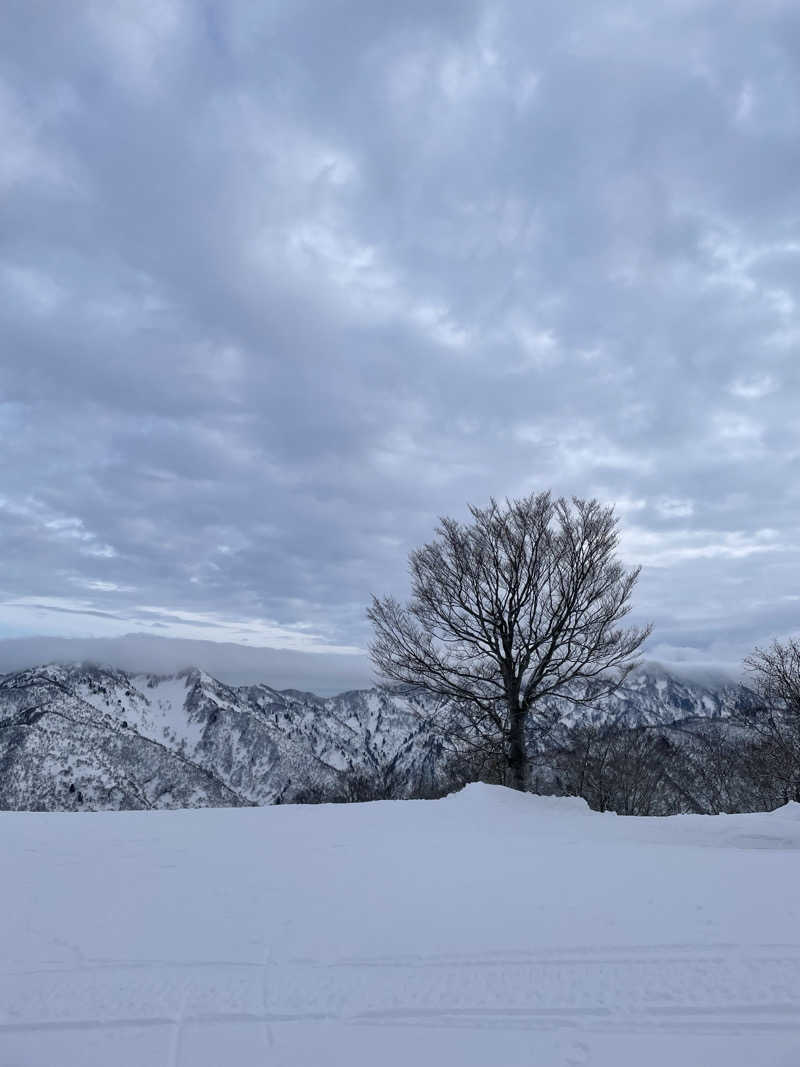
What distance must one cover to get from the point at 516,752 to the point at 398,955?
11360 millimetres

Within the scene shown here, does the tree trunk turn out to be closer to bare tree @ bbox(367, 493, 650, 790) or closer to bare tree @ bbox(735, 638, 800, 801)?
bare tree @ bbox(367, 493, 650, 790)

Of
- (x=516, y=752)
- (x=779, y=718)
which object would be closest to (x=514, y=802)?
(x=516, y=752)

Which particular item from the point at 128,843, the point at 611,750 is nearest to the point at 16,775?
the point at 611,750

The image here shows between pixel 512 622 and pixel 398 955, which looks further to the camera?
pixel 512 622

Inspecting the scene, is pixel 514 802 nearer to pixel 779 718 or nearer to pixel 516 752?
pixel 516 752

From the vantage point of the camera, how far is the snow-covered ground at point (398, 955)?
10.9 ft

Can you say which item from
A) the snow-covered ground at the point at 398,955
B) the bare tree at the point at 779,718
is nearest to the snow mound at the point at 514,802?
the snow-covered ground at the point at 398,955

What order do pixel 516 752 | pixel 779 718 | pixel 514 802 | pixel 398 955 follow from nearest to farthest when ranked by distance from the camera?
1. pixel 398 955
2. pixel 514 802
3. pixel 516 752
4. pixel 779 718

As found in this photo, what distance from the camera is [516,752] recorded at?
1499 centimetres

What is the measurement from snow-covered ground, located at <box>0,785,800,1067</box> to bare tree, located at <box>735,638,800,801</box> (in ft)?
57.4

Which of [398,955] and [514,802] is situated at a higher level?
[398,955]

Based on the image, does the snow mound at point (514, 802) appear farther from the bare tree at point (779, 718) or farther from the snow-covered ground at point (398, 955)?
the bare tree at point (779, 718)

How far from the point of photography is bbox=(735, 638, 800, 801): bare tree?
21453mm

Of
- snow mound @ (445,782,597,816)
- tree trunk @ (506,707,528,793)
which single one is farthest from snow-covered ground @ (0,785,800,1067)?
tree trunk @ (506,707,528,793)
